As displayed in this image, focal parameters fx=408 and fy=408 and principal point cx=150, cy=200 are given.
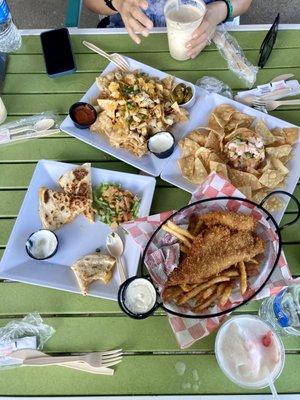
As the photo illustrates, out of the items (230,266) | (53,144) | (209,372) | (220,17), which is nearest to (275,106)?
(220,17)

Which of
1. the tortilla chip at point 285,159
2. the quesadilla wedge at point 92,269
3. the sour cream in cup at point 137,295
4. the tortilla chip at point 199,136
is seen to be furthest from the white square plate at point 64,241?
the tortilla chip at point 285,159

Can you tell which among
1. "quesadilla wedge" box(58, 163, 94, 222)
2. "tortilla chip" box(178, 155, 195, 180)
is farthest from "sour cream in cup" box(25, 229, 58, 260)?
"tortilla chip" box(178, 155, 195, 180)

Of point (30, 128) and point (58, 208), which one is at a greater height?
point (30, 128)

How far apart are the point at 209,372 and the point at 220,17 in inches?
56.5

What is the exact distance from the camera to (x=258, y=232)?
3.94 ft

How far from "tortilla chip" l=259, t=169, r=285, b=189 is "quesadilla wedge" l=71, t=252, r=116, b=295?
56 centimetres

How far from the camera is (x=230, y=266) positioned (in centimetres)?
114

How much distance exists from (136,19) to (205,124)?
22.5 inches

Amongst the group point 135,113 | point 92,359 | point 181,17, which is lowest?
point 92,359

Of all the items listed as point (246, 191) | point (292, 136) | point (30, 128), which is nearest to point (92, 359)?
point (246, 191)

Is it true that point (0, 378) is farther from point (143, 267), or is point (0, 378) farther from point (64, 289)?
point (143, 267)

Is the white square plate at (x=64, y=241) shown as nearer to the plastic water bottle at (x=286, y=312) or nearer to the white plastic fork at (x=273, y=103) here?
the plastic water bottle at (x=286, y=312)

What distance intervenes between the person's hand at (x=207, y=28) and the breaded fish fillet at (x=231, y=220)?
0.81 m

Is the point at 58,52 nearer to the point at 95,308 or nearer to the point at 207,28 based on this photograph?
the point at 207,28
